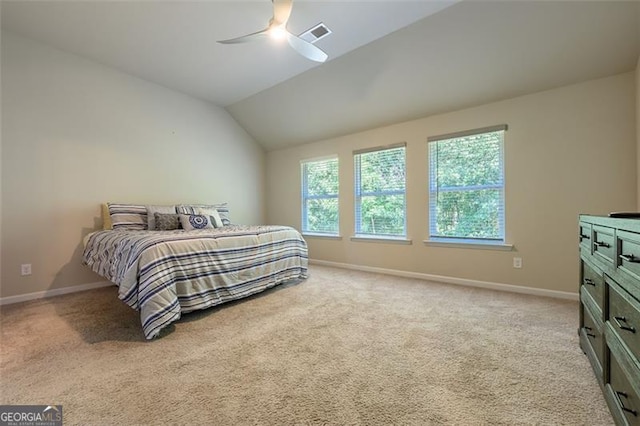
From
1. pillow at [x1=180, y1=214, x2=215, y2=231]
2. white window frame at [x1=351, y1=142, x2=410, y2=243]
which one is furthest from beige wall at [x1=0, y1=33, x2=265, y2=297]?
white window frame at [x1=351, y1=142, x2=410, y2=243]

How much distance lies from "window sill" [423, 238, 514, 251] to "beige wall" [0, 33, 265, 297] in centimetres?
363

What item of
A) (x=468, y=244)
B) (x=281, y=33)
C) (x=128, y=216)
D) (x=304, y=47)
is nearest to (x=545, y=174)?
(x=468, y=244)

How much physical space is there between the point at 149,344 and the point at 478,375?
2099mm

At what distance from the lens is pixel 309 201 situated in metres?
5.09

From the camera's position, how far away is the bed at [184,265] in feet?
6.84

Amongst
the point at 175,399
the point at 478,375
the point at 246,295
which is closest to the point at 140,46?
the point at 246,295

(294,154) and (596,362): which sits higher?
(294,154)

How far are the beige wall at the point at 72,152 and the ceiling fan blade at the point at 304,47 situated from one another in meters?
2.63

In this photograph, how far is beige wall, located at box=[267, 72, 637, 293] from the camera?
264 cm

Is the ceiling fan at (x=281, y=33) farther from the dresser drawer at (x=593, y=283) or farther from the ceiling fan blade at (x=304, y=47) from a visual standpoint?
the dresser drawer at (x=593, y=283)

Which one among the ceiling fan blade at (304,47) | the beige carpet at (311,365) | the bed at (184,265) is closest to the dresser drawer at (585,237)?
the beige carpet at (311,365)

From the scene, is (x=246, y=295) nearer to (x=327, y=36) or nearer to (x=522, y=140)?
(x=327, y=36)

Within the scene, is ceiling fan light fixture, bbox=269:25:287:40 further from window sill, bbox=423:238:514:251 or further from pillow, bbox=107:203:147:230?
window sill, bbox=423:238:514:251

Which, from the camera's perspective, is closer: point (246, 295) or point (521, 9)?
point (521, 9)
